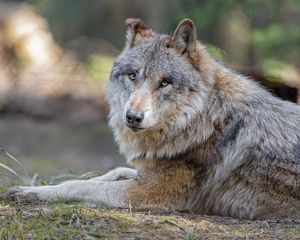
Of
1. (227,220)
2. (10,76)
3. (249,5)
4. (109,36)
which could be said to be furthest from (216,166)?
(109,36)

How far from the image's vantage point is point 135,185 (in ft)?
19.1

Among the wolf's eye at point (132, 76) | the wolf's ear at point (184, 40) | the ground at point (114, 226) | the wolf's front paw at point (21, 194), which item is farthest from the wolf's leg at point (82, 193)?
the wolf's ear at point (184, 40)

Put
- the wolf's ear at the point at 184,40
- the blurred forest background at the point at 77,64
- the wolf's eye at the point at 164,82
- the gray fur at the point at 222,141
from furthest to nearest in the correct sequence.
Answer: the blurred forest background at the point at 77,64
the wolf's ear at the point at 184,40
the wolf's eye at the point at 164,82
the gray fur at the point at 222,141

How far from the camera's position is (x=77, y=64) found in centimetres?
1495

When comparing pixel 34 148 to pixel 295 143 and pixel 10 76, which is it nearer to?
pixel 10 76

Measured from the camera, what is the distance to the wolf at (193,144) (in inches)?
228

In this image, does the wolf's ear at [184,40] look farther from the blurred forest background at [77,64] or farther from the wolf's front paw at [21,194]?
the blurred forest background at [77,64]

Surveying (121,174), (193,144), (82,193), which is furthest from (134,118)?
(121,174)

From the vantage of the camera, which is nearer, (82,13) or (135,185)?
(135,185)

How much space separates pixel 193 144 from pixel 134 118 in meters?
0.64

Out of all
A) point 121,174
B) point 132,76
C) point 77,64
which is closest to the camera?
point 132,76

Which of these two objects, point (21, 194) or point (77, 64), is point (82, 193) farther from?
point (77, 64)

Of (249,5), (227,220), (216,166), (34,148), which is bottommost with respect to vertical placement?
(34,148)

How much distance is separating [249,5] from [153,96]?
6.77 metres
